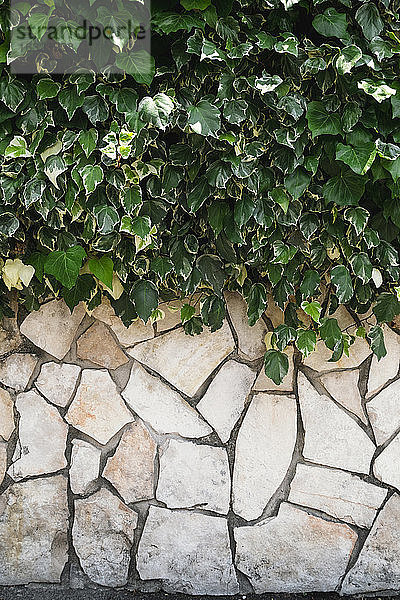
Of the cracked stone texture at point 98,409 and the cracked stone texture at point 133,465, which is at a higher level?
the cracked stone texture at point 98,409

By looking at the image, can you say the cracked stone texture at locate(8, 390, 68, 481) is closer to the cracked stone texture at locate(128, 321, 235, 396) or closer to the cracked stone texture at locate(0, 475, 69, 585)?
the cracked stone texture at locate(0, 475, 69, 585)

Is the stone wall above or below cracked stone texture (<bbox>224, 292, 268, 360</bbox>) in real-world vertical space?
below

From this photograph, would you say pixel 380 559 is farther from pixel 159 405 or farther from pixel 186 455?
pixel 159 405

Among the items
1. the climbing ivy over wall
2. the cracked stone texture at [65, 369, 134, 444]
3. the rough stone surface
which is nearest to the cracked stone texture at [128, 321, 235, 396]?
the cracked stone texture at [65, 369, 134, 444]

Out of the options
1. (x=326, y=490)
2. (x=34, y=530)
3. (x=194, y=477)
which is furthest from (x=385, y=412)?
(x=34, y=530)

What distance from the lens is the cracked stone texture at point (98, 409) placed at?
2.20 meters

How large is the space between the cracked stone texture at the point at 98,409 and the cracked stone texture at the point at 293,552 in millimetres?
573

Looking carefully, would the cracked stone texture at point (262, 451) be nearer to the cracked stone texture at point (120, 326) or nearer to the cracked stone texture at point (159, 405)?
the cracked stone texture at point (159, 405)

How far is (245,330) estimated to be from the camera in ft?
7.20

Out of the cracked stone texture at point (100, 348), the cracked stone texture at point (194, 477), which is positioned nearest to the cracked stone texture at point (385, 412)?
the cracked stone texture at point (194, 477)

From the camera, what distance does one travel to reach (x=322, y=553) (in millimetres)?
2242

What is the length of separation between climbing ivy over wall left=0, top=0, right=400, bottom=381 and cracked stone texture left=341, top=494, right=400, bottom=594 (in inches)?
32.6

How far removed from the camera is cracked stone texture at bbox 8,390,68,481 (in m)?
2.21

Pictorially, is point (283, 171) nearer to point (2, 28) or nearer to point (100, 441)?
point (2, 28)
